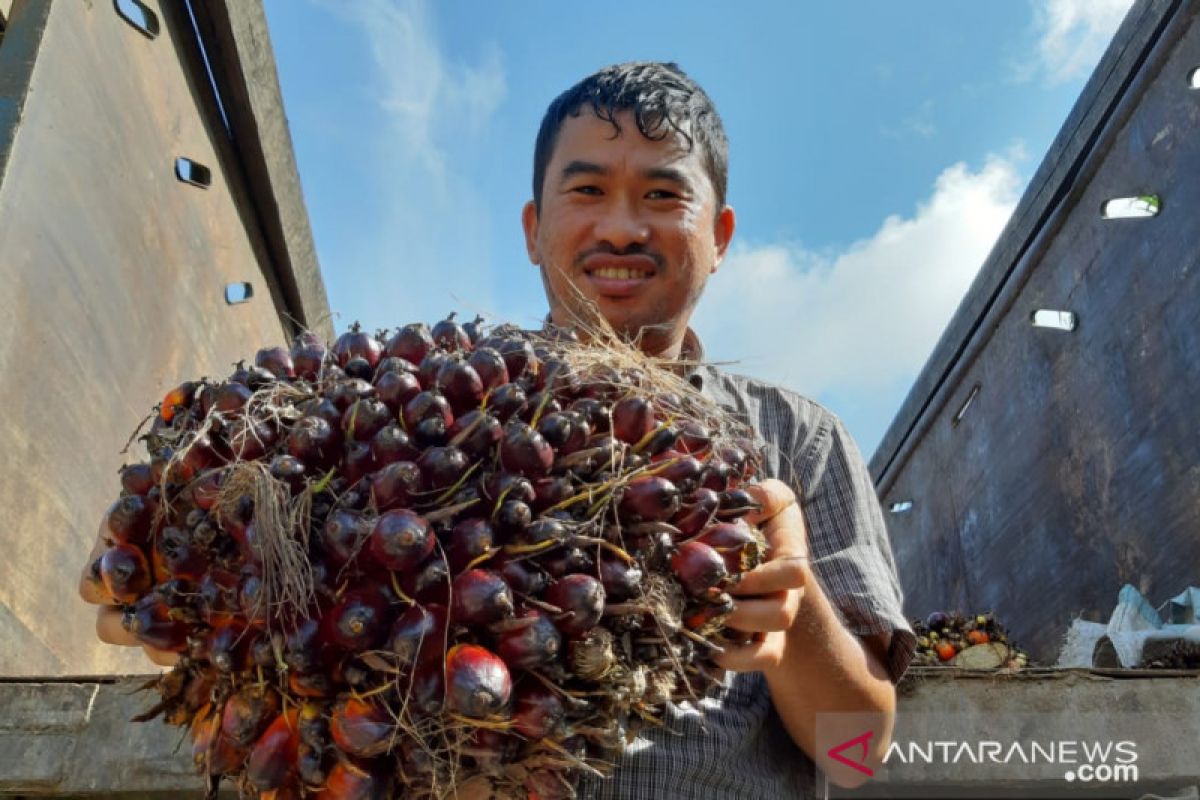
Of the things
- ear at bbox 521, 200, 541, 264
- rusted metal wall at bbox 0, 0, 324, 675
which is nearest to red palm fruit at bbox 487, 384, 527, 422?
ear at bbox 521, 200, 541, 264

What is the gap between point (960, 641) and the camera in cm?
668

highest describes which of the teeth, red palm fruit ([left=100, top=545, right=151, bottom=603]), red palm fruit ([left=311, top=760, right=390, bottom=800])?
the teeth

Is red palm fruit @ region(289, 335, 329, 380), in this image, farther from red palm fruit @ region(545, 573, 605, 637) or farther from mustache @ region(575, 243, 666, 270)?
mustache @ region(575, 243, 666, 270)

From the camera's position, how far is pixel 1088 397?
297 inches

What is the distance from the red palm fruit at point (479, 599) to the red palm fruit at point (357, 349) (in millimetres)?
361

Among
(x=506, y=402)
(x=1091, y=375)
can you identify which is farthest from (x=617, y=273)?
(x=1091, y=375)

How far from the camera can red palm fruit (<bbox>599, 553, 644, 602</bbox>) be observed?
1.00m

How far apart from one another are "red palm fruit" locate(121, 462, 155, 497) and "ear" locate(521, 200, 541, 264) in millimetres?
1022

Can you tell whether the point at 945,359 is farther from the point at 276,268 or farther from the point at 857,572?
the point at 857,572

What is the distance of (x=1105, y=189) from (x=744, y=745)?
733 centimetres

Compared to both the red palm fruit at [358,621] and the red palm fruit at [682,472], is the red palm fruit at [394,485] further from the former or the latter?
the red palm fruit at [682,472]

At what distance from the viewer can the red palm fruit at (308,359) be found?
3.93 feet

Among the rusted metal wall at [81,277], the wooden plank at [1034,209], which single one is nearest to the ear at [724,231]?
the rusted metal wall at [81,277]

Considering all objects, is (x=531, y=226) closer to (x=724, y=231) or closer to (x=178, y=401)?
(x=724, y=231)
